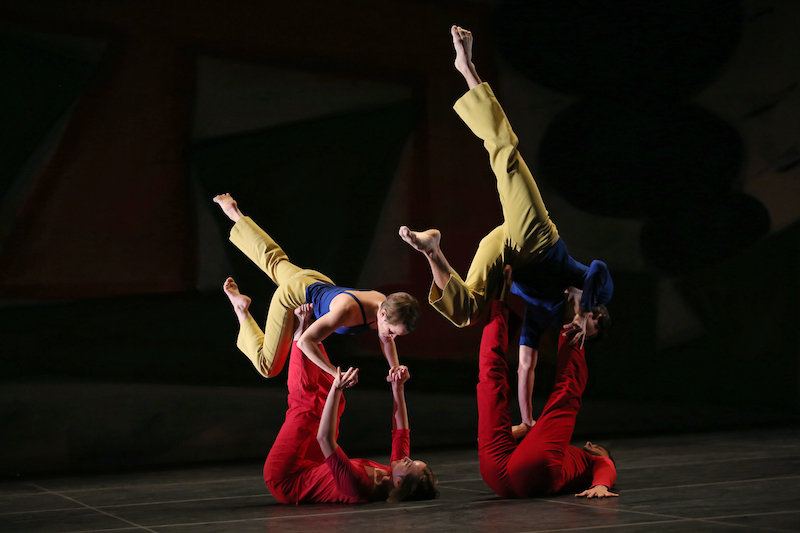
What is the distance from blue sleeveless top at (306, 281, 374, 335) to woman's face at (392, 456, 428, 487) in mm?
672

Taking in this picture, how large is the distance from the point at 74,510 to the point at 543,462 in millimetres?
2197

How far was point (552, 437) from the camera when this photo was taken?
3.77 metres

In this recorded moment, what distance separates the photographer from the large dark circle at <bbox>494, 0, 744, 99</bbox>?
6.26 metres

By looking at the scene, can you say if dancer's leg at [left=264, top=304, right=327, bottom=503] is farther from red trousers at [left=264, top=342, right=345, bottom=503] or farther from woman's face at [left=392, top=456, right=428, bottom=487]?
woman's face at [left=392, top=456, right=428, bottom=487]

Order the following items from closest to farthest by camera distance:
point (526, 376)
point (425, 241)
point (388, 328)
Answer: point (425, 241)
point (388, 328)
point (526, 376)

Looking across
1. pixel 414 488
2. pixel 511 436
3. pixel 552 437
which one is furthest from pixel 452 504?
pixel 552 437

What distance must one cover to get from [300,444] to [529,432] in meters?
1.05

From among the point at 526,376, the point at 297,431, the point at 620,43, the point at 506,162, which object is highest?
the point at 620,43

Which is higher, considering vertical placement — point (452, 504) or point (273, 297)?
point (273, 297)

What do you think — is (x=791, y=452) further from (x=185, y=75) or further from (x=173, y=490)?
(x=185, y=75)

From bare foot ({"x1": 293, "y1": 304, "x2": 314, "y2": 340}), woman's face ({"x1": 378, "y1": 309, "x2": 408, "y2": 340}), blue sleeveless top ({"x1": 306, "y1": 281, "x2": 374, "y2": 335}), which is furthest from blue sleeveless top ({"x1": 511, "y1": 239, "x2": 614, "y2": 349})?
bare foot ({"x1": 293, "y1": 304, "x2": 314, "y2": 340})

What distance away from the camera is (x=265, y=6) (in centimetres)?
570

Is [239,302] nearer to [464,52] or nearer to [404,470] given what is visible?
[404,470]

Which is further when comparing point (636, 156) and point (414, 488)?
point (636, 156)
